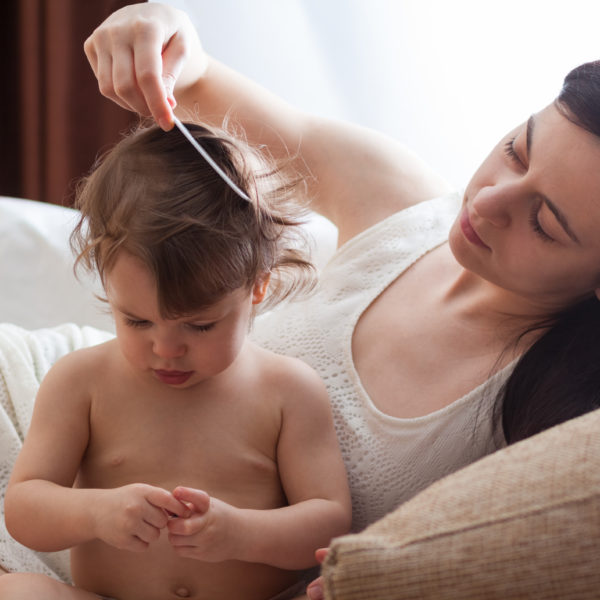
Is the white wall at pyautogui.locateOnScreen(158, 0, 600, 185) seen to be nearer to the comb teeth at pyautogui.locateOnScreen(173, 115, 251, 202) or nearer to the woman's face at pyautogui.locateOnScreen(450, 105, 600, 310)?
the woman's face at pyautogui.locateOnScreen(450, 105, 600, 310)

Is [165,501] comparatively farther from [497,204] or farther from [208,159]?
[497,204]

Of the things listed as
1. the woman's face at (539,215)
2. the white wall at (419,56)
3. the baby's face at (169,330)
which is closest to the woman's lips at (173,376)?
the baby's face at (169,330)

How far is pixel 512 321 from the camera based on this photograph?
1241 millimetres

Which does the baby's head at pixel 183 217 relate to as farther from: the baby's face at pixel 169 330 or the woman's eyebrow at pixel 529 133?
the woman's eyebrow at pixel 529 133

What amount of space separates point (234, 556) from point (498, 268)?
50cm

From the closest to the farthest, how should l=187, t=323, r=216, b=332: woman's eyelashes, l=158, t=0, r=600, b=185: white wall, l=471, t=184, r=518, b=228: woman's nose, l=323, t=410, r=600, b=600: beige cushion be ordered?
l=323, t=410, r=600, b=600: beige cushion < l=187, t=323, r=216, b=332: woman's eyelashes < l=471, t=184, r=518, b=228: woman's nose < l=158, t=0, r=600, b=185: white wall

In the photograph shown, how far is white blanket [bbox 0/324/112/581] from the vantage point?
1146 millimetres

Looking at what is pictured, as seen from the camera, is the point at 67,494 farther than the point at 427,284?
No

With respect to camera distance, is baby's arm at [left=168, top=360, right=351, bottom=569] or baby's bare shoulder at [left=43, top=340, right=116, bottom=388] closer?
baby's arm at [left=168, top=360, right=351, bottom=569]

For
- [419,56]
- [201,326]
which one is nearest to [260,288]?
[201,326]

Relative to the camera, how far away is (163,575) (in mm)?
1031

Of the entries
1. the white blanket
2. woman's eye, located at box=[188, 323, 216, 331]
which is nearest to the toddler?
woman's eye, located at box=[188, 323, 216, 331]

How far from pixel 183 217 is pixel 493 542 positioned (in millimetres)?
492

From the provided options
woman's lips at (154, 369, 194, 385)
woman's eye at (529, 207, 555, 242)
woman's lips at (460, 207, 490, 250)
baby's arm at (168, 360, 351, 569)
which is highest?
woman's eye at (529, 207, 555, 242)
